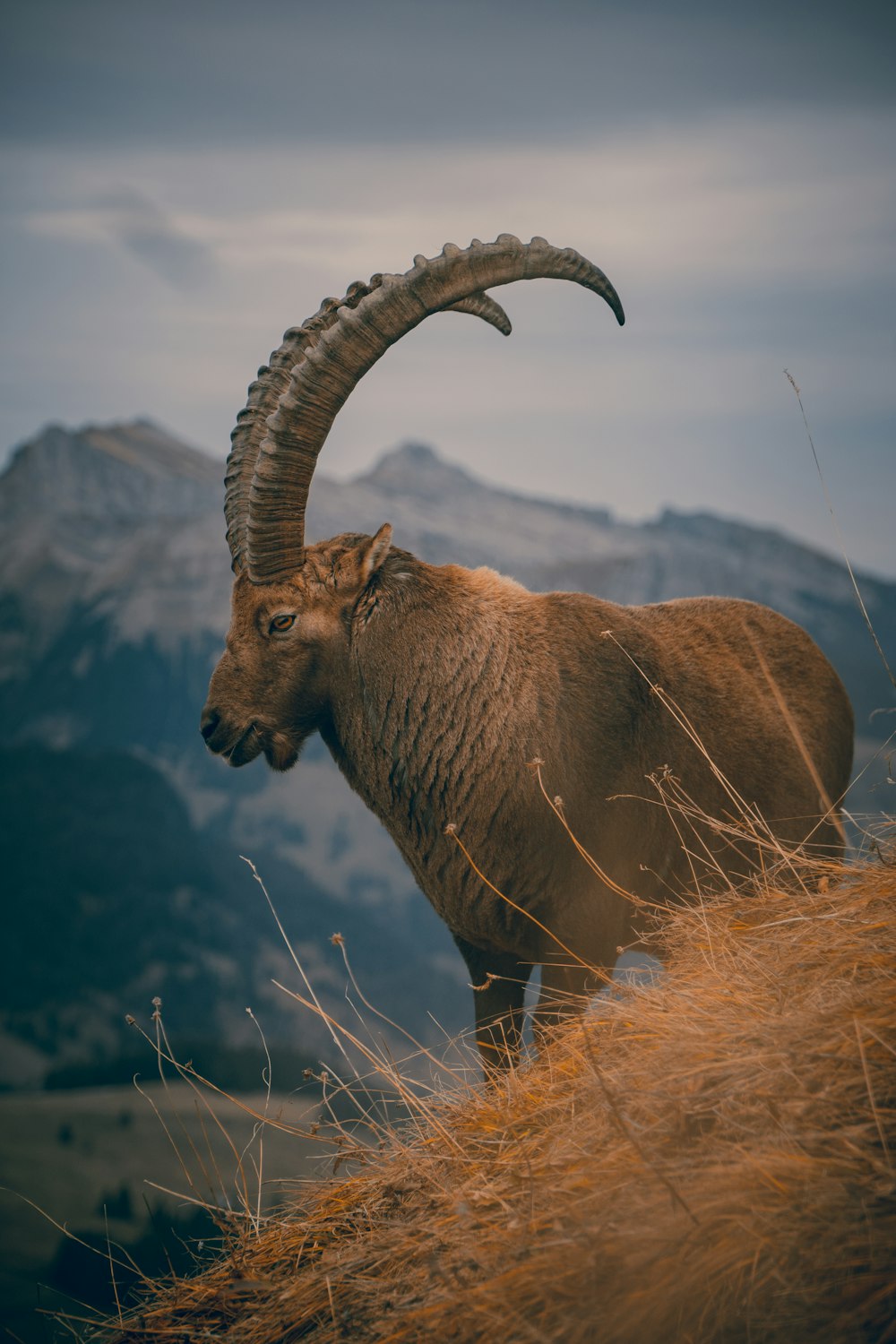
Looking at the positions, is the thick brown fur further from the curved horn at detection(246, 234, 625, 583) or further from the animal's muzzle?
the curved horn at detection(246, 234, 625, 583)

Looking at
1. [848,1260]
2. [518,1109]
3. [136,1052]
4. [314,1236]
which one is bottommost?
[136,1052]

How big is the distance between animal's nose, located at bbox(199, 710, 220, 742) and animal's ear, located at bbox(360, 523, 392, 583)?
128 cm

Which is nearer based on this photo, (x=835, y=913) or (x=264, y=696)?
(x=835, y=913)

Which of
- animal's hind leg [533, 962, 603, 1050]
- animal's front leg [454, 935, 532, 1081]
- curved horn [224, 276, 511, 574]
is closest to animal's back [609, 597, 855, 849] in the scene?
animal's hind leg [533, 962, 603, 1050]

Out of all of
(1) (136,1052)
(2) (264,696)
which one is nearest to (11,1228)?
(1) (136,1052)

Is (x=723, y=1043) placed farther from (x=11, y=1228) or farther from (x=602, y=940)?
(x=11, y=1228)

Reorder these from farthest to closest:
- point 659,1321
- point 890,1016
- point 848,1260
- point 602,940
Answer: point 602,940 → point 890,1016 → point 659,1321 → point 848,1260

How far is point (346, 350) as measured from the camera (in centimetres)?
653

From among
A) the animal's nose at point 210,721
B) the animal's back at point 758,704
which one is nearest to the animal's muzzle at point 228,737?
the animal's nose at point 210,721

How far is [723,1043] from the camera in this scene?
379 cm

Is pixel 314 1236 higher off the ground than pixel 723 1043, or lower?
lower

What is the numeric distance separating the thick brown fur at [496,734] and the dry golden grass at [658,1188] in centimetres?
113

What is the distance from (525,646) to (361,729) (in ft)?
3.93

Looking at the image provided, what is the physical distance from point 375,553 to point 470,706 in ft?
3.79
